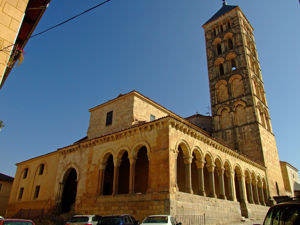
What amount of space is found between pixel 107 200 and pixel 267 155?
18.7 m

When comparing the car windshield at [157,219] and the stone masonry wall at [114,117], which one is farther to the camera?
the stone masonry wall at [114,117]

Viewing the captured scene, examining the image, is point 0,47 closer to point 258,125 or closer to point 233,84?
point 258,125

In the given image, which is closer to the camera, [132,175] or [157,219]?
[157,219]

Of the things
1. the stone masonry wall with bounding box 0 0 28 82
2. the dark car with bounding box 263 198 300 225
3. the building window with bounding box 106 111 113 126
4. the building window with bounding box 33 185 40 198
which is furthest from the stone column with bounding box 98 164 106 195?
the dark car with bounding box 263 198 300 225

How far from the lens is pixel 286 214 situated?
3.93 metres

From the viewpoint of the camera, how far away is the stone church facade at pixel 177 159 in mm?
14125

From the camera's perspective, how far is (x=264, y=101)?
3069cm

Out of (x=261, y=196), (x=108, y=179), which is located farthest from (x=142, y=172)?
(x=261, y=196)

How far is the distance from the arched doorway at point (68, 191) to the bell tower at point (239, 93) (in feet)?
55.6

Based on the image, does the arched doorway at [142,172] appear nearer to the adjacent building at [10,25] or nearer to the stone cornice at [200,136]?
the stone cornice at [200,136]

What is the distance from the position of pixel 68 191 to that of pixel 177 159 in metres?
10.5

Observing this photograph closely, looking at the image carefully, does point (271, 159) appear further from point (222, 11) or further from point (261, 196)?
point (222, 11)

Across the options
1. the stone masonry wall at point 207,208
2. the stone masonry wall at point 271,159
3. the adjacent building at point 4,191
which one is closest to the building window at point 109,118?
the stone masonry wall at point 207,208

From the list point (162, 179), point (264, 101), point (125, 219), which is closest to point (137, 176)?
point (162, 179)
